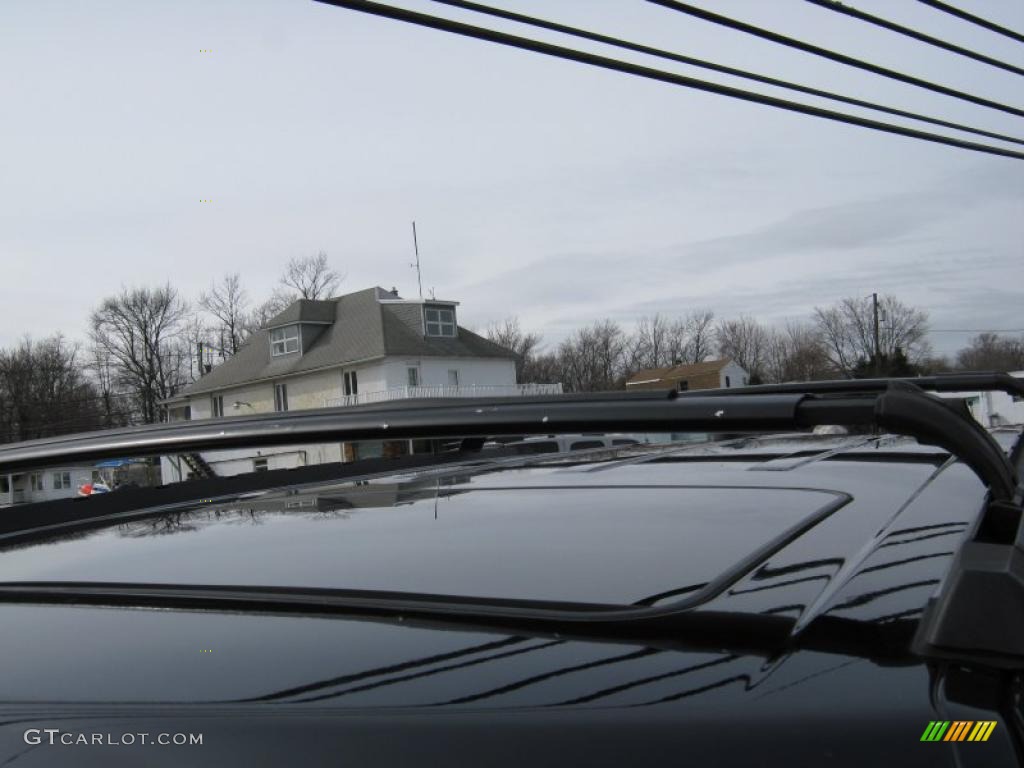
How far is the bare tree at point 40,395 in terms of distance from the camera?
36.8m

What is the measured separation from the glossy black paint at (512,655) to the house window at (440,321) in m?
47.0

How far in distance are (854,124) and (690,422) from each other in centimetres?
744

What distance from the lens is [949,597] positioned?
0.85 metres

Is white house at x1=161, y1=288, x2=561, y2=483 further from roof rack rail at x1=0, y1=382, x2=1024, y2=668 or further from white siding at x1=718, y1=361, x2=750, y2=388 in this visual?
roof rack rail at x1=0, y1=382, x2=1024, y2=668

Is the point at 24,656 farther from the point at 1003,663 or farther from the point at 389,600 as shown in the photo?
the point at 1003,663

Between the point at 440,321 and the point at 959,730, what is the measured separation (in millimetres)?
48511

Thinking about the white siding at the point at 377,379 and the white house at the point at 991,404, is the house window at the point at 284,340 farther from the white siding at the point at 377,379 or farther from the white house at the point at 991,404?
the white house at the point at 991,404

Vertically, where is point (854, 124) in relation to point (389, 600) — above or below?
above

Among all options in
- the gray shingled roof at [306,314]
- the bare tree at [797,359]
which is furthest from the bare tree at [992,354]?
the gray shingled roof at [306,314]

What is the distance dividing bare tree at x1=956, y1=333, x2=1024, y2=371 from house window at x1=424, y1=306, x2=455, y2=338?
1442 inches

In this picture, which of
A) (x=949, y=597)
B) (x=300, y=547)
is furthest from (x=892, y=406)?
(x=300, y=547)

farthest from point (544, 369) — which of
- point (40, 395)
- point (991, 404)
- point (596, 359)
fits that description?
point (991, 404)

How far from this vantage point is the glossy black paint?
763mm

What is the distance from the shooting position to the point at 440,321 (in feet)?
161
